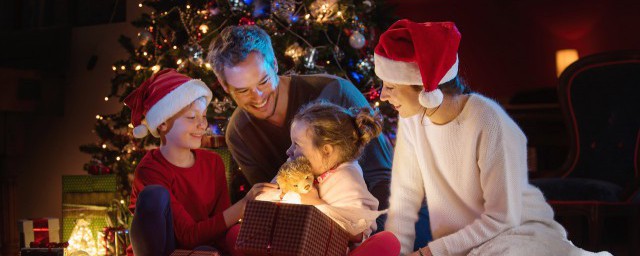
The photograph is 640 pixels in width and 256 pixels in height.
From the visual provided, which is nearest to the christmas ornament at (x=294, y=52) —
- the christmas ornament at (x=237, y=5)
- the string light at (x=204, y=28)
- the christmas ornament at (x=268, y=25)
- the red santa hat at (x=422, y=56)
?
the christmas ornament at (x=268, y=25)

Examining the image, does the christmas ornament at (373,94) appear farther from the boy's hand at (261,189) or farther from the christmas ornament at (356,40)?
the boy's hand at (261,189)

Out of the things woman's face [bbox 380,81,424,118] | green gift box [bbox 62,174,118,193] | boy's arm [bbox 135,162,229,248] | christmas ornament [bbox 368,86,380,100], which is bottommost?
green gift box [bbox 62,174,118,193]

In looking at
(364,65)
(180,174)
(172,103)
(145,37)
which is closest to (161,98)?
(172,103)

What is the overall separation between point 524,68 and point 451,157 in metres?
4.21

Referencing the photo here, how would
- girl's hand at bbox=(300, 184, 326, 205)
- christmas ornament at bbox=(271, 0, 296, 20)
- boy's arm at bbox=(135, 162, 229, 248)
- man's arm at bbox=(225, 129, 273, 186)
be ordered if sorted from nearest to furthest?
girl's hand at bbox=(300, 184, 326, 205)
boy's arm at bbox=(135, 162, 229, 248)
man's arm at bbox=(225, 129, 273, 186)
christmas ornament at bbox=(271, 0, 296, 20)

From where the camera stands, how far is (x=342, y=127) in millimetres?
2746

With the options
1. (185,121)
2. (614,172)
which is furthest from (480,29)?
(185,121)

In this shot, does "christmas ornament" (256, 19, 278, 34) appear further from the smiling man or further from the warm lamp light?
the warm lamp light

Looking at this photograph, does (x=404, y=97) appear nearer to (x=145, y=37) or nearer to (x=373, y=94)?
(x=373, y=94)

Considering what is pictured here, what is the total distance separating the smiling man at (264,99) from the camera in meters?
2.97

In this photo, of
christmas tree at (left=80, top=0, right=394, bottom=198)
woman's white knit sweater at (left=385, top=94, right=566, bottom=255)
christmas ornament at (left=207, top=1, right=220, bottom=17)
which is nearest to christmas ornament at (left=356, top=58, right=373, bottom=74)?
christmas tree at (left=80, top=0, right=394, bottom=198)

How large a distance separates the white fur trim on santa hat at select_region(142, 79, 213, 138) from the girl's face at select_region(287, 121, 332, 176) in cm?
42

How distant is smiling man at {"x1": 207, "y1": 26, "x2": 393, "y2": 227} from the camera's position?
297 centimetres

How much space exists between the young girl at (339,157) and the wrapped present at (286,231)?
156mm
